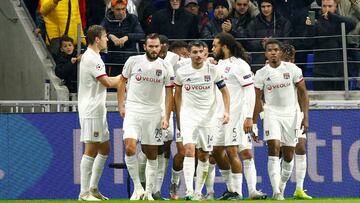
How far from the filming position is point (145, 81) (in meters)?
27.4

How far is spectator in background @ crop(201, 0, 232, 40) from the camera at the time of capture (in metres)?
32.7

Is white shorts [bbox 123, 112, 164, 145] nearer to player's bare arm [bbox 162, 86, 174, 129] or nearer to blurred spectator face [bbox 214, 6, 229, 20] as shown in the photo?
player's bare arm [bbox 162, 86, 174, 129]

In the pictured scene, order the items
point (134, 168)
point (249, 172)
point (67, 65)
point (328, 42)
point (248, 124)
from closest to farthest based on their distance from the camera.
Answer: point (134, 168)
point (248, 124)
point (249, 172)
point (67, 65)
point (328, 42)

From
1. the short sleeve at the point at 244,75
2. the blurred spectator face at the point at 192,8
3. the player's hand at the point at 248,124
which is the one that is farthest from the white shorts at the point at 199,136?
the blurred spectator face at the point at 192,8

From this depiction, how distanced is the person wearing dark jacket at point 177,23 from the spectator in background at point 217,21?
212mm

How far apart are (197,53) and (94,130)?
2.07 metres

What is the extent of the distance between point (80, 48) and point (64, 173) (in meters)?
2.46

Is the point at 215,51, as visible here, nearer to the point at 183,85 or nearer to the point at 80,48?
the point at 183,85

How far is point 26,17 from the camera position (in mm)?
33438

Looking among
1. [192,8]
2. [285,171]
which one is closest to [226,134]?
[285,171]

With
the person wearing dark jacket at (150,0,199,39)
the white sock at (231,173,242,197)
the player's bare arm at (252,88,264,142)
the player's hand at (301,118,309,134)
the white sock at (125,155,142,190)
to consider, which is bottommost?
the white sock at (231,173,242,197)

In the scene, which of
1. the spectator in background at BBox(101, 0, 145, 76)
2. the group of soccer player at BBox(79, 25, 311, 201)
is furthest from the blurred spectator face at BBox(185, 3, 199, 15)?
the group of soccer player at BBox(79, 25, 311, 201)

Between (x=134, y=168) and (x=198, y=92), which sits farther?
(x=198, y=92)

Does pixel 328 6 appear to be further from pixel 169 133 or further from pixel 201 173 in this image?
pixel 201 173
